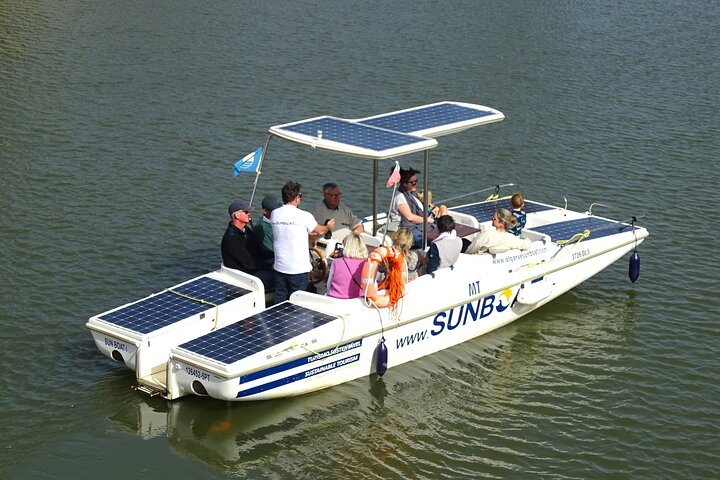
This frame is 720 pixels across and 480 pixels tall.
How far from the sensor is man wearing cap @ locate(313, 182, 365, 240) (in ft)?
50.2

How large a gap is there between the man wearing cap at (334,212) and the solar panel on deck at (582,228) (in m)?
3.19

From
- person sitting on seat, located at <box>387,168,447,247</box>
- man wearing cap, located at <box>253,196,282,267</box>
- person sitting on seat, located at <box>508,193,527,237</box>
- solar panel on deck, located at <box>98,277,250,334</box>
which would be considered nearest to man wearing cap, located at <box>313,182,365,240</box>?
person sitting on seat, located at <box>387,168,447,247</box>

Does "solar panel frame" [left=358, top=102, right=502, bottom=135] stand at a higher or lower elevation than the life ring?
higher

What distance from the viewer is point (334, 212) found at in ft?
50.7

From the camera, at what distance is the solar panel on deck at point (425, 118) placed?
613 inches

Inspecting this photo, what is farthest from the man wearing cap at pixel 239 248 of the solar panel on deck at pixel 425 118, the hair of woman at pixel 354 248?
the solar panel on deck at pixel 425 118

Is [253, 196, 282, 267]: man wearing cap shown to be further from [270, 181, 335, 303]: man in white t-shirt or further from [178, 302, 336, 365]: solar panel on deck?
[178, 302, 336, 365]: solar panel on deck

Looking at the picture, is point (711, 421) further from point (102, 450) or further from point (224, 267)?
point (102, 450)

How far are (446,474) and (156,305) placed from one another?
416 centimetres

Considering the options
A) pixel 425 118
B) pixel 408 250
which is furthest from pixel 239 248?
pixel 425 118

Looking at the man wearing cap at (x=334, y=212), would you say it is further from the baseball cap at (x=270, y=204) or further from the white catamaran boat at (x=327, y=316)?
the baseball cap at (x=270, y=204)

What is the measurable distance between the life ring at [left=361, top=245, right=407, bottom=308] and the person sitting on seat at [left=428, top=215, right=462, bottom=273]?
2.85 ft

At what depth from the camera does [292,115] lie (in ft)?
84.9

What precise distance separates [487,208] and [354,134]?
414 cm
